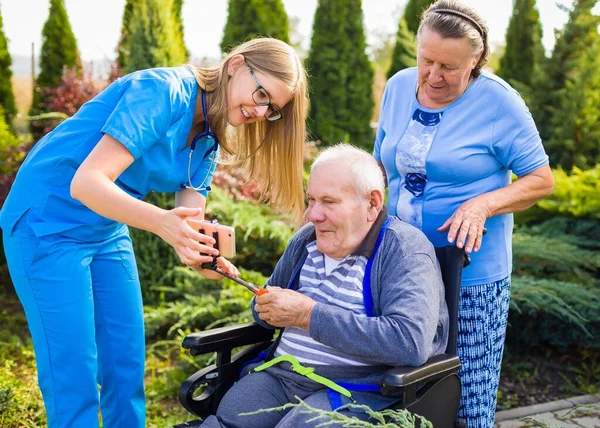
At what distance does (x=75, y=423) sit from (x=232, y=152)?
106 centimetres

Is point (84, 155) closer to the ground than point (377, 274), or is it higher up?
higher up

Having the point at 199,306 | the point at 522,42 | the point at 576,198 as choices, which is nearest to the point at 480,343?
the point at 199,306

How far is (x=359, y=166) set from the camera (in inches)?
86.0

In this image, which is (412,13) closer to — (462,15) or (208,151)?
(462,15)

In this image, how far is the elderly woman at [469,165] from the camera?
222cm

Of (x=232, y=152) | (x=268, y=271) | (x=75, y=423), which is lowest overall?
(x=268, y=271)

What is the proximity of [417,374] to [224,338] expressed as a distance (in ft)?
2.30

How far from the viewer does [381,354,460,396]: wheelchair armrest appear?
6.12 feet

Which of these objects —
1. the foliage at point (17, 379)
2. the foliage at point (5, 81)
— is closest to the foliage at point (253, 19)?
the foliage at point (5, 81)

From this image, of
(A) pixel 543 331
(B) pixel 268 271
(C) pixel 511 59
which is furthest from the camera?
(C) pixel 511 59

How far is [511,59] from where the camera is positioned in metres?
8.12

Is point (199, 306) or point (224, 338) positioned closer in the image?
point (224, 338)

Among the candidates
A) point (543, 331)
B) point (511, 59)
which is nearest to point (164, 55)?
point (543, 331)

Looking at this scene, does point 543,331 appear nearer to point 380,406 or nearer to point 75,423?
point 380,406
